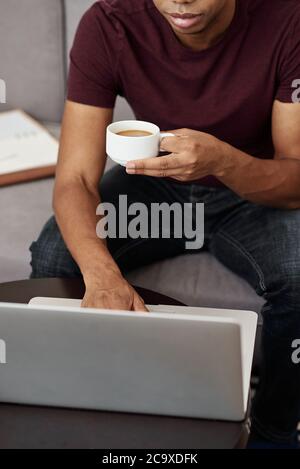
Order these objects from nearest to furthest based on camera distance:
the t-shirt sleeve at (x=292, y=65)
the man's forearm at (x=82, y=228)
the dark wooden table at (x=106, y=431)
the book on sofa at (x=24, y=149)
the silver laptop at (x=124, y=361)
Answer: the silver laptop at (x=124, y=361) → the dark wooden table at (x=106, y=431) → the man's forearm at (x=82, y=228) → the t-shirt sleeve at (x=292, y=65) → the book on sofa at (x=24, y=149)

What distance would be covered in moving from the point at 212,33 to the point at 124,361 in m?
0.81

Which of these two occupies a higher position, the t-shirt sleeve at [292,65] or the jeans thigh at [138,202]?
the t-shirt sleeve at [292,65]

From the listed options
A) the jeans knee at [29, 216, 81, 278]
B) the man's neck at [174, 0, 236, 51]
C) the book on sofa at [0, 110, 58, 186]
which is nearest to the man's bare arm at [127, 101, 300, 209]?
the man's neck at [174, 0, 236, 51]

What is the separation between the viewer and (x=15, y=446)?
39.8 inches

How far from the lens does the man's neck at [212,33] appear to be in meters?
1.50

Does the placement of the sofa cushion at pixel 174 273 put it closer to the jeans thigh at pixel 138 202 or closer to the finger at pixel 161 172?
the jeans thigh at pixel 138 202

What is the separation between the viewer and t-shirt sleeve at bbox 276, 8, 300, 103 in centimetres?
148

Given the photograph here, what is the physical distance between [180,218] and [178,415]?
703 millimetres

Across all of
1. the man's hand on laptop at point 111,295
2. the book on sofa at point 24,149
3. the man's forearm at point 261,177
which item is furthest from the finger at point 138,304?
the book on sofa at point 24,149

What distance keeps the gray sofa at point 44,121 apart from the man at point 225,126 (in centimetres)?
5

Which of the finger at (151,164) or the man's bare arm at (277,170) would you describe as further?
the man's bare arm at (277,170)

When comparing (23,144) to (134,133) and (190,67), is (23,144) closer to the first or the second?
(190,67)

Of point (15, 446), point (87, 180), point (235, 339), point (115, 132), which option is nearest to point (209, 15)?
point (115, 132)

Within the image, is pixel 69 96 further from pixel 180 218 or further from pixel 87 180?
pixel 180 218
